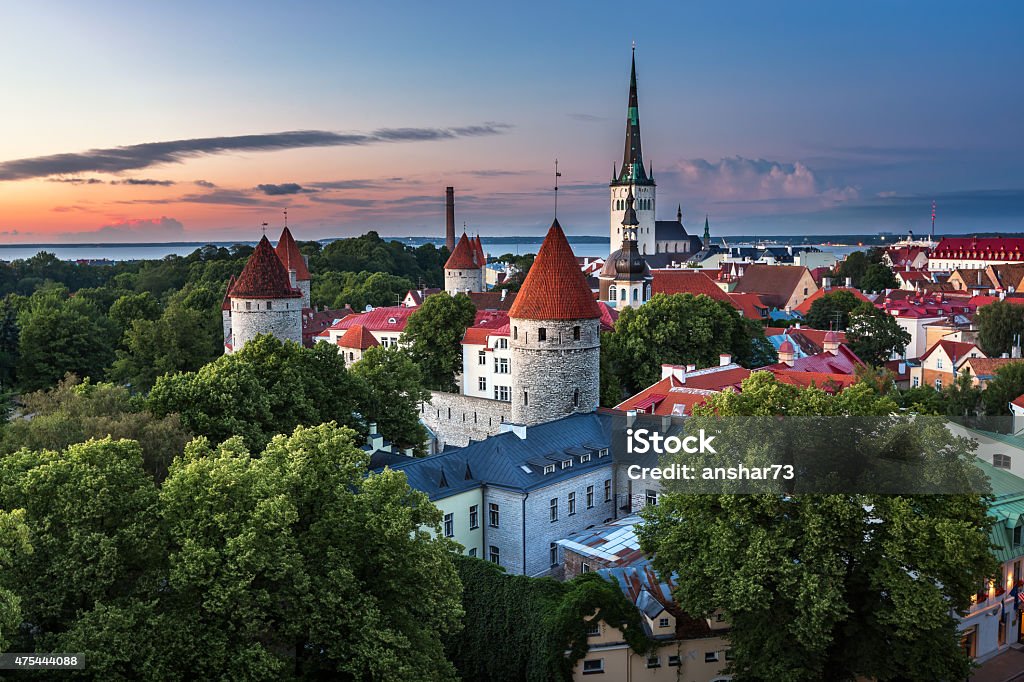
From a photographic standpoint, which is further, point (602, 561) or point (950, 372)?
point (950, 372)

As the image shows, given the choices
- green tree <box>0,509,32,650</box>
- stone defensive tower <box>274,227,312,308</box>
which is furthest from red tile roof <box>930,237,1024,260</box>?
green tree <box>0,509,32,650</box>

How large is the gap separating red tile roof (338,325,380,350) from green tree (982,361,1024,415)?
28.9 meters

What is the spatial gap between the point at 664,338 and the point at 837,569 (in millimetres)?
24497

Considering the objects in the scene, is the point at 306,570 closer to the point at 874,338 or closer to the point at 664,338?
the point at 664,338

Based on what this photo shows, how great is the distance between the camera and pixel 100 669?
12766mm

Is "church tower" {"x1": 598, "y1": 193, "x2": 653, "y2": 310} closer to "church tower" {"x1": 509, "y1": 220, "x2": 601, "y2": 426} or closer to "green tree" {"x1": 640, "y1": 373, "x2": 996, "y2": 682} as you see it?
"church tower" {"x1": 509, "y1": 220, "x2": 601, "y2": 426}

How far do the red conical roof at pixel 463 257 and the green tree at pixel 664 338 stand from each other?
31.0 meters

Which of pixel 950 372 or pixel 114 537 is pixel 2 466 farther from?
pixel 950 372

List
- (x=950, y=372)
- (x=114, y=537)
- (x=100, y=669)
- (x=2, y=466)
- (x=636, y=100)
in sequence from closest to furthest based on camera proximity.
Result: 1. (x=100, y=669)
2. (x=114, y=537)
3. (x=2, y=466)
4. (x=950, y=372)
5. (x=636, y=100)

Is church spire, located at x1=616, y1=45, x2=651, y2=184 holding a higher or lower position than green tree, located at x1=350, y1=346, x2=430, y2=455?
higher

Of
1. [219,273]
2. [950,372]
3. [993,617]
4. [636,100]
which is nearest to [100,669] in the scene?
[993,617]

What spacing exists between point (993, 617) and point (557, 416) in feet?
48.3

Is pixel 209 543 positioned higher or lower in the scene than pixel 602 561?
higher

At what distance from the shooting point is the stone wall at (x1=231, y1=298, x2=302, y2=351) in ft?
133
